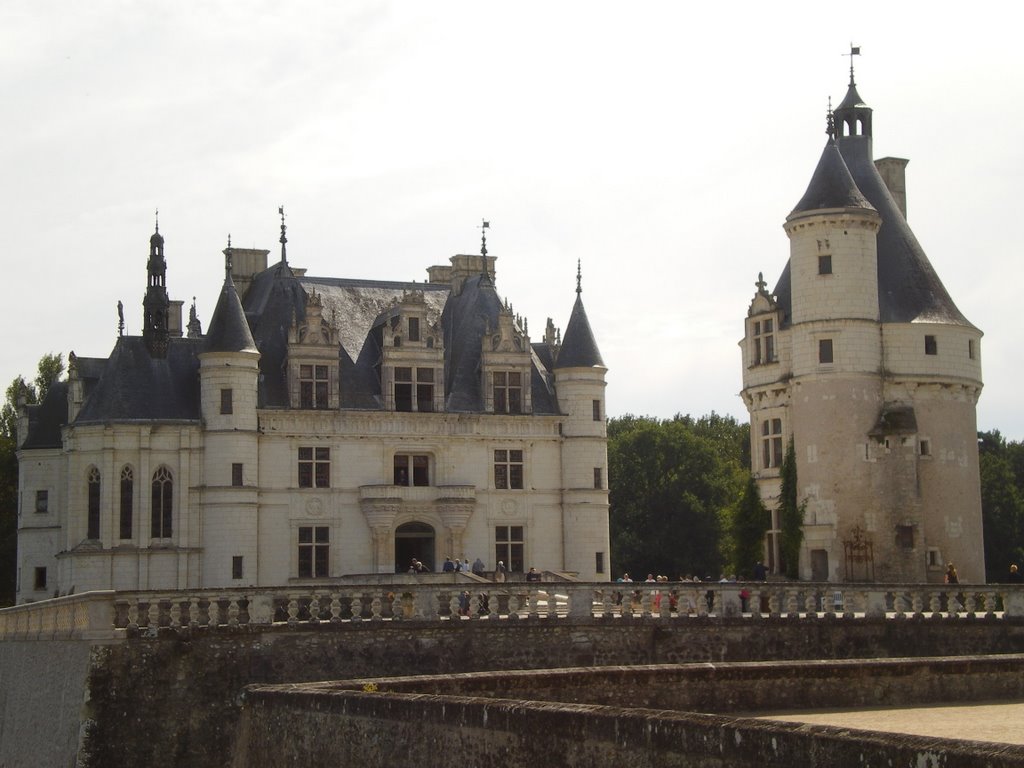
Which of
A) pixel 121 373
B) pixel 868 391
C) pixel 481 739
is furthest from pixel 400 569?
pixel 481 739

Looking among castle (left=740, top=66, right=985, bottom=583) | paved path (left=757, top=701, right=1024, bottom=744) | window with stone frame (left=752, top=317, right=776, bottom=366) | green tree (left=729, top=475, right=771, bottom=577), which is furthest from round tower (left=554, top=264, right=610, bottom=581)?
paved path (left=757, top=701, right=1024, bottom=744)

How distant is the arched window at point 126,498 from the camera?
131 feet

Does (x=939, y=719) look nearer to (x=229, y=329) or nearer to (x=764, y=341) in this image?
(x=764, y=341)

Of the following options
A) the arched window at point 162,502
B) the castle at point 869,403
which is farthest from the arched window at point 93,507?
the castle at point 869,403

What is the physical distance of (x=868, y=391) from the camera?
39.2 m

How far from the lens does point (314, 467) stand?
1640 inches

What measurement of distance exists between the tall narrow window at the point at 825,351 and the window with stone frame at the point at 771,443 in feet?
7.96

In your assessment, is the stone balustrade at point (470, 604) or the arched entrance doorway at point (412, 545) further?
the arched entrance doorway at point (412, 545)

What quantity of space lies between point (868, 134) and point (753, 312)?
18.6ft

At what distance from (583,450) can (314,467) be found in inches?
277

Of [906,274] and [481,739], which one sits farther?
[906,274]

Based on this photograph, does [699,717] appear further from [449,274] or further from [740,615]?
A: [449,274]

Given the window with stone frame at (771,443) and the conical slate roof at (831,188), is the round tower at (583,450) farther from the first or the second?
the conical slate roof at (831,188)

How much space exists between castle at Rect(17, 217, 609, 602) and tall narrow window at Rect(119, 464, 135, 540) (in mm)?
51
